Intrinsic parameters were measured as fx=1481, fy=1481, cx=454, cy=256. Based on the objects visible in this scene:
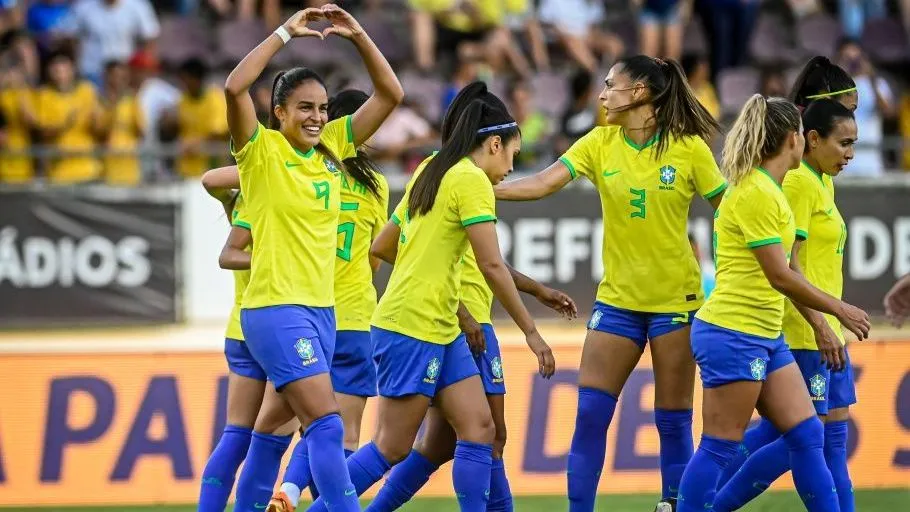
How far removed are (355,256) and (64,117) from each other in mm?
8373

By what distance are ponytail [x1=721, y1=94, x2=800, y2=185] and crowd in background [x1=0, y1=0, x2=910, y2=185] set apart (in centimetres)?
752

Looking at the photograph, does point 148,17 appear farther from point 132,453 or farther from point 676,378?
point 676,378

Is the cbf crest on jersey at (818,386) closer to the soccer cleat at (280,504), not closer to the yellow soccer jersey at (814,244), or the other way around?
the yellow soccer jersey at (814,244)

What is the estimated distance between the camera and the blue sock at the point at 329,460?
6.09 m

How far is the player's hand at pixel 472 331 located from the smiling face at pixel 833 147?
5.90 ft

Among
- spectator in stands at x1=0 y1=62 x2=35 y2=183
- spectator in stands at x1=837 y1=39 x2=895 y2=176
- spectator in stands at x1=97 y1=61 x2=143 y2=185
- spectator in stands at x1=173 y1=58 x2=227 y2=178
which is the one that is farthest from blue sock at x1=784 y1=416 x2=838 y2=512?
spectator in stands at x1=0 y1=62 x2=35 y2=183

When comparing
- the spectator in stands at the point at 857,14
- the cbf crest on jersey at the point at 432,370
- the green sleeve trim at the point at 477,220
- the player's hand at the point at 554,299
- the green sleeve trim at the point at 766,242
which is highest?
the spectator in stands at the point at 857,14

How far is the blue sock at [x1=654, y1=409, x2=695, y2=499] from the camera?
706 cm

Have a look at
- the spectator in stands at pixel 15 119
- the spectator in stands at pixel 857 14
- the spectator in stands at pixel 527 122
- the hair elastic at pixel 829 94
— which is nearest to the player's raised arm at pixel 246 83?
the hair elastic at pixel 829 94

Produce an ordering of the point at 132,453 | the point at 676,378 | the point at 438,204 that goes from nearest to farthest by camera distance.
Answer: the point at 438,204
the point at 676,378
the point at 132,453

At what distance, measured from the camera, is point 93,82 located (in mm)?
15578

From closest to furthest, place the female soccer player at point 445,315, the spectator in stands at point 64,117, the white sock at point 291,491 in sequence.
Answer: the female soccer player at point 445,315
the white sock at point 291,491
the spectator in stands at point 64,117

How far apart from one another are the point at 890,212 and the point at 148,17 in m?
7.97

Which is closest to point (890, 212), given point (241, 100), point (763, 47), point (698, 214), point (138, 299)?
point (698, 214)
